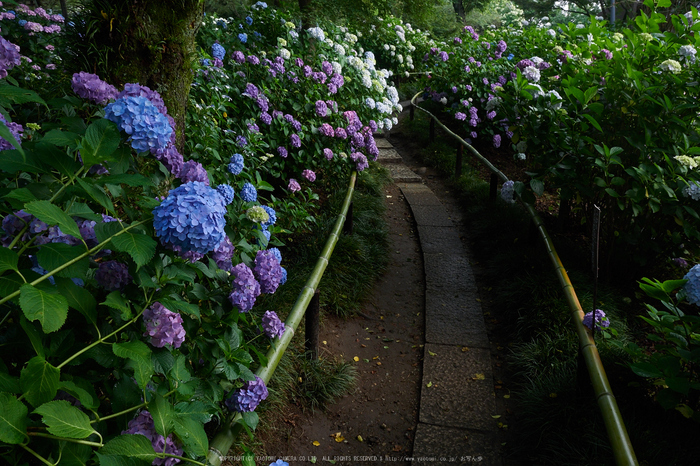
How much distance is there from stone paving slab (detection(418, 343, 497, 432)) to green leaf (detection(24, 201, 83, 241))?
214 centimetres

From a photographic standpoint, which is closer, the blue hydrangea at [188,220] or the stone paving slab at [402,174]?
the blue hydrangea at [188,220]

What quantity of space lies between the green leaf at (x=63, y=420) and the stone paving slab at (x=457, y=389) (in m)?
1.98

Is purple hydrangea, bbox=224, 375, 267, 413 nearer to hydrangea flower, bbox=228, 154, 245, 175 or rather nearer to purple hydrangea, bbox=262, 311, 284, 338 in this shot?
purple hydrangea, bbox=262, 311, 284, 338

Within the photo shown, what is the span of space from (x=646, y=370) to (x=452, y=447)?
0.95 metres

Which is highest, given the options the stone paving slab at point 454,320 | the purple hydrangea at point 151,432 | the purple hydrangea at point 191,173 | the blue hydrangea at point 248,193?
the purple hydrangea at point 191,173

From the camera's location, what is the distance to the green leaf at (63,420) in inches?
38.6

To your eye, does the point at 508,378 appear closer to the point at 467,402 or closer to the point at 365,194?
the point at 467,402

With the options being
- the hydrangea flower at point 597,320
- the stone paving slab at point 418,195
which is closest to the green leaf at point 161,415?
the hydrangea flower at point 597,320

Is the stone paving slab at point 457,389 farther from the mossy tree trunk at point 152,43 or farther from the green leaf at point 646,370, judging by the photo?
the mossy tree trunk at point 152,43

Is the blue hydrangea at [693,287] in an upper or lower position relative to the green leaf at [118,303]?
lower

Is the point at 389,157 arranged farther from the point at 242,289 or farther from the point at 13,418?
the point at 13,418

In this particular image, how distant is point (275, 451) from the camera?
2.38 m

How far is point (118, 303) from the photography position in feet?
4.03

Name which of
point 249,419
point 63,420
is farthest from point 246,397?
point 63,420
